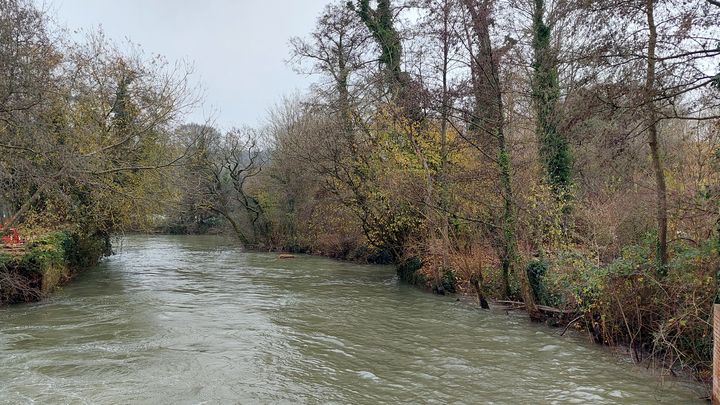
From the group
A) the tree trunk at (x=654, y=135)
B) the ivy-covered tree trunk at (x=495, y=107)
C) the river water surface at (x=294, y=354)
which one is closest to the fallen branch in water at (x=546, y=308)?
the river water surface at (x=294, y=354)

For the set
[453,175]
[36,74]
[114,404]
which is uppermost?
[36,74]

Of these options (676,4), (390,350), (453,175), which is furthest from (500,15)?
(390,350)

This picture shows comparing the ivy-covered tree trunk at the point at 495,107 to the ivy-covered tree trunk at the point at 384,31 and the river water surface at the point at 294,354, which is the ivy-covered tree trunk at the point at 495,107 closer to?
the river water surface at the point at 294,354

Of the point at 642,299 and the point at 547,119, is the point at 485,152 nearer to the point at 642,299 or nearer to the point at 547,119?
the point at 547,119

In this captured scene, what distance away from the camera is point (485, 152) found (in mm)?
14141

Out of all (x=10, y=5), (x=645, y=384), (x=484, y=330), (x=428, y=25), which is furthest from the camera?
(x=428, y=25)

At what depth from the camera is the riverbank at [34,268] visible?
12695 mm

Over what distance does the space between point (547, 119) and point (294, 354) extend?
27.8ft

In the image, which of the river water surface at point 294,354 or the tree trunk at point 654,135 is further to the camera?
the tree trunk at point 654,135

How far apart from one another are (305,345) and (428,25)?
9620 mm

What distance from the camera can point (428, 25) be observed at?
47.7 feet

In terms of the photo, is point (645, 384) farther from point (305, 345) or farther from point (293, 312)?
point (293, 312)

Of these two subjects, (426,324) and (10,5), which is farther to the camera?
(426,324)

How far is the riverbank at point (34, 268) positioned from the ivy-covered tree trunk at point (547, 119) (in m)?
13.3
